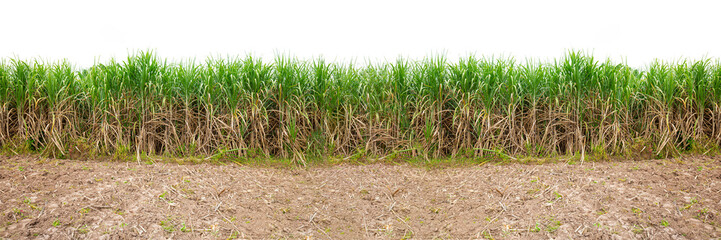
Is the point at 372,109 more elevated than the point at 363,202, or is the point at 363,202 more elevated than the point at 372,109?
the point at 372,109

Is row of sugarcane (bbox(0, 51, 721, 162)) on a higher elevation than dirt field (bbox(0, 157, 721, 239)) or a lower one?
higher

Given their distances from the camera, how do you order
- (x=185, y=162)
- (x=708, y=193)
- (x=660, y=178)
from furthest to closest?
1. (x=185, y=162)
2. (x=660, y=178)
3. (x=708, y=193)

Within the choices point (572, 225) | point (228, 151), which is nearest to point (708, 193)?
point (572, 225)

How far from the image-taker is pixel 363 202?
3.54m

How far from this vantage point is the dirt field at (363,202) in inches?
120

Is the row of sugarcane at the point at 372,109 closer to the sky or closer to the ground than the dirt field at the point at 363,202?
closer to the sky

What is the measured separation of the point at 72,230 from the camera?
2938mm

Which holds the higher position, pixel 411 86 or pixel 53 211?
pixel 411 86

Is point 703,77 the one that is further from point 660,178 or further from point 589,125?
point 660,178

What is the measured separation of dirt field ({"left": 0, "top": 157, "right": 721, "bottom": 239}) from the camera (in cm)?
305

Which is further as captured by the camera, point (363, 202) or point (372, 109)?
point (372, 109)

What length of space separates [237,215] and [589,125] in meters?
3.82

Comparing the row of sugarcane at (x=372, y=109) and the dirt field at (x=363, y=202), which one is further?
the row of sugarcane at (x=372, y=109)

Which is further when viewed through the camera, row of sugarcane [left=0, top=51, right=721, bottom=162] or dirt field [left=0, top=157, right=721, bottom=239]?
row of sugarcane [left=0, top=51, right=721, bottom=162]
